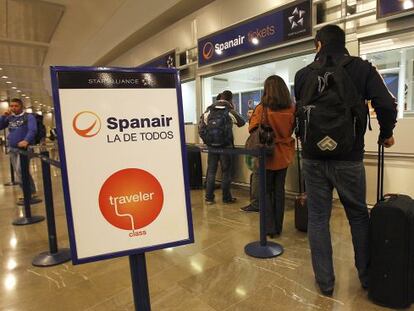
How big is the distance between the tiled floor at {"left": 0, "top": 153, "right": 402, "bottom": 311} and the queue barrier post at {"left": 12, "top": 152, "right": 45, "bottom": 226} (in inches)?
23.2

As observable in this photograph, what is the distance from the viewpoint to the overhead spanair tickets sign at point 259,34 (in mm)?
3889

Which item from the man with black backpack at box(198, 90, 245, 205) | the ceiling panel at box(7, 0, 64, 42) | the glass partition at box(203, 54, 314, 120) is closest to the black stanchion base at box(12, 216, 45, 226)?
the man with black backpack at box(198, 90, 245, 205)

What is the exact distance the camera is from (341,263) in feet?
7.73

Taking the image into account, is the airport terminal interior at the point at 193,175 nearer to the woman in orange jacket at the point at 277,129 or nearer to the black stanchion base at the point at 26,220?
the black stanchion base at the point at 26,220

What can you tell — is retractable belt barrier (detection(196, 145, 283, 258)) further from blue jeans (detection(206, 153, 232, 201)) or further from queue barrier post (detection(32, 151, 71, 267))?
blue jeans (detection(206, 153, 232, 201))

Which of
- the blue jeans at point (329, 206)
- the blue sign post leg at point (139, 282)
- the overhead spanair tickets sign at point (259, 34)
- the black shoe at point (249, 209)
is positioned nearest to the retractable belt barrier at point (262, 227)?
the blue jeans at point (329, 206)

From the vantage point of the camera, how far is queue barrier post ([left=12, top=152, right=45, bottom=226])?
11.6 ft

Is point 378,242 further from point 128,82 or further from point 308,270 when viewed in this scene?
point 128,82

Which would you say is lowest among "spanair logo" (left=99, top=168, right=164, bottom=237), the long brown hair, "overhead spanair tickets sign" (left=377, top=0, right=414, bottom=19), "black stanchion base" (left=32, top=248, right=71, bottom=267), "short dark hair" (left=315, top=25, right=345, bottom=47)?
"black stanchion base" (left=32, top=248, right=71, bottom=267)

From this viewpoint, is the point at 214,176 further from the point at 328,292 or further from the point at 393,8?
the point at 393,8

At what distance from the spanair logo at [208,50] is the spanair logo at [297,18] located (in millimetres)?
1594

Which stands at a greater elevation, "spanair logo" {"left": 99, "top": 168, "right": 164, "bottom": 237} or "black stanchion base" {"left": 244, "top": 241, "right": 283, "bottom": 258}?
"spanair logo" {"left": 99, "top": 168, "right": 164, "bottom": 237}

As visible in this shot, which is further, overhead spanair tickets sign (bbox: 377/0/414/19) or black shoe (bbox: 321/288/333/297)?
overhead spanair tickets sign (bbox: 377/0/414/19)

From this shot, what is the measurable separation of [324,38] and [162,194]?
1311 mm
